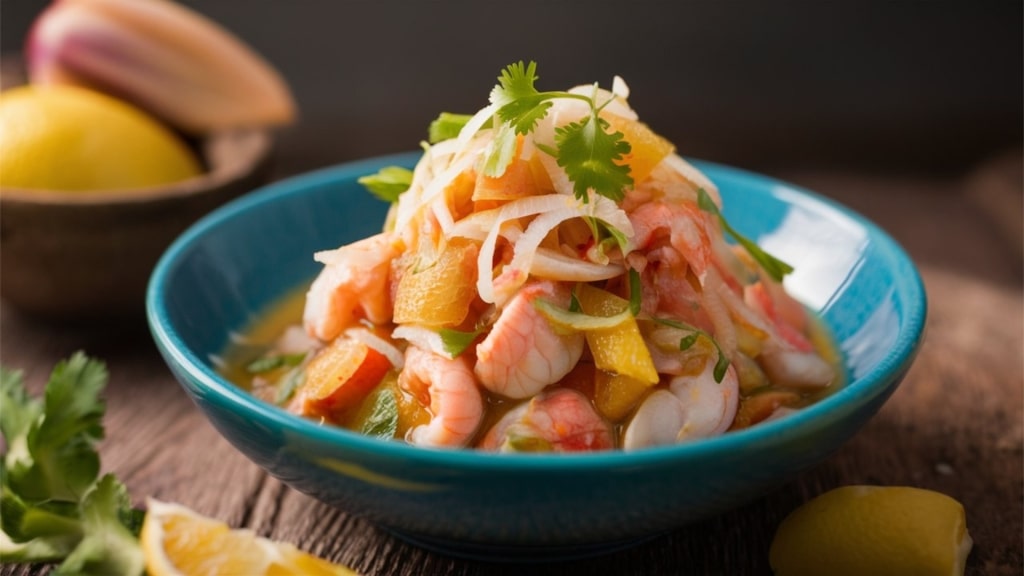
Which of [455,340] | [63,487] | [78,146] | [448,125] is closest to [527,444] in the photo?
[455,340]

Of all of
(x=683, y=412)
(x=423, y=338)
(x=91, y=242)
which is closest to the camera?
(x=683, y=412)

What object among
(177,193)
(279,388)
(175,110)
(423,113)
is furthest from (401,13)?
(279,388)

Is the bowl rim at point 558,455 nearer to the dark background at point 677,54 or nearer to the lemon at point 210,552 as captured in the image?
the lemon at point 210,552

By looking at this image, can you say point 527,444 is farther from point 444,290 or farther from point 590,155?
point 590,155

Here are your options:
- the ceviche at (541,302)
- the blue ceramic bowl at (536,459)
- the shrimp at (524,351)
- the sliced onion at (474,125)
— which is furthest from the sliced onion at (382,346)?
the sliced onion at (474,125)

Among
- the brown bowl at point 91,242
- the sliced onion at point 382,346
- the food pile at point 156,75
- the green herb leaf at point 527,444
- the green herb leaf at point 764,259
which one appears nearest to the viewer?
the green herb leaf at point 527,444

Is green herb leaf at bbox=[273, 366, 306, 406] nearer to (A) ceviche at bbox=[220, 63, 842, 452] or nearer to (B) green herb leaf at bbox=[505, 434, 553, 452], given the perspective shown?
(A) ceviche at bbox=[220, 63, 842, 452]

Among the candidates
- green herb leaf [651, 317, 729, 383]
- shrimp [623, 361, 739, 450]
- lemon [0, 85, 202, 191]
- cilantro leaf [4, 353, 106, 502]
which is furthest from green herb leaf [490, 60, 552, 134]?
lemon [0, 85, 202, 191]

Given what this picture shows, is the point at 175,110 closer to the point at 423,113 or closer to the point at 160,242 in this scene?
the point at 160,242
